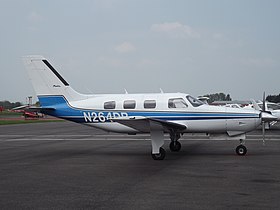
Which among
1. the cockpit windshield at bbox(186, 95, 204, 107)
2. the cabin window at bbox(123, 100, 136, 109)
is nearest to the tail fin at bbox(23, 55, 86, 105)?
the cabin window at bbox(123, 100, 136, 109)

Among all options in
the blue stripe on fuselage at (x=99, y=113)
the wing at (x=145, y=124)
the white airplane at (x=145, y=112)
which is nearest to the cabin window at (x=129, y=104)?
the white airplane at (x=145, y=112)

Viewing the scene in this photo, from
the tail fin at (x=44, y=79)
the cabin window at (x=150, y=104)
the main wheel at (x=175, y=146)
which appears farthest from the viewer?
the tail fin at (x=44, y=79)

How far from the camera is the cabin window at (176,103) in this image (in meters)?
13.6

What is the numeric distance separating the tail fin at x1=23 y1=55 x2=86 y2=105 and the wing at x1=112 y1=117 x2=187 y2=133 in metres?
3.36

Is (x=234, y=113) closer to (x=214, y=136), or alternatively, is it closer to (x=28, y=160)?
(x=214, y=136)

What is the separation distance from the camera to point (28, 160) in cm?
1299

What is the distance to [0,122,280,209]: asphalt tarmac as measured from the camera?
6.74m

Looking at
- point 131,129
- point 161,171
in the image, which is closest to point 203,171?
point 161,171

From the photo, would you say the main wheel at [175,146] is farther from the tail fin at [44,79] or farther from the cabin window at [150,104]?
the tail fin at [44,79]

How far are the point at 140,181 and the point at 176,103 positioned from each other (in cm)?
537

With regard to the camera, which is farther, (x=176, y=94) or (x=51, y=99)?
(x=51, y=99)

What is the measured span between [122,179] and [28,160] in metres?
5.16

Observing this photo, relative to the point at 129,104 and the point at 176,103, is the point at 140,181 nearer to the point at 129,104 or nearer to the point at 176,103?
the point at 176,103

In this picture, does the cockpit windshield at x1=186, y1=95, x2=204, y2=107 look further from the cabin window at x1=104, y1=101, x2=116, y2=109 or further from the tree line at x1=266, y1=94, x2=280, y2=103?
the tree line at x1=266, y1=94, x2=280, y2=103
